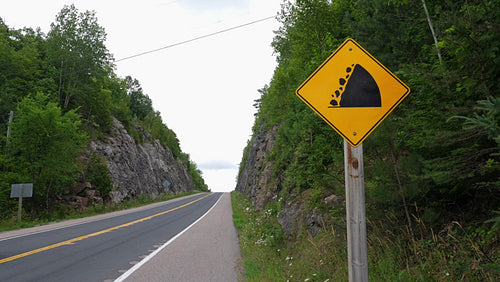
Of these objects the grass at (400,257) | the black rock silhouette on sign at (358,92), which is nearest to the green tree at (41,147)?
the grass at (400,257)

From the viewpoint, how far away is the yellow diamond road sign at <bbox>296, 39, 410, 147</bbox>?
299 cm

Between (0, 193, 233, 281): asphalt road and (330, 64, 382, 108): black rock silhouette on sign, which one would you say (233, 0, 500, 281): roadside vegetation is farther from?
(0, 193, 233, 281): asphalt road

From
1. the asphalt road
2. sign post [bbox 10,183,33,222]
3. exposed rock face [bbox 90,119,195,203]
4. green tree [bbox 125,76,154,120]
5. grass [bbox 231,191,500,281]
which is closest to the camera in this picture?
grass [bbox 231,191,500,281]

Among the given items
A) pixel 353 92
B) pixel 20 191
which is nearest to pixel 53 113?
pixel 20 191

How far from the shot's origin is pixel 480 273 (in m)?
3.25

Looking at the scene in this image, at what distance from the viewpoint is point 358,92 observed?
3025 millimetres

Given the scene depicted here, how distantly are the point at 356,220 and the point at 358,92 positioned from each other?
1270 millimetres

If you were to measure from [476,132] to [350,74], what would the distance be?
68.3 inches

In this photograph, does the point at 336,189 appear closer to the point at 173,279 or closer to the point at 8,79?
the point at 173,279

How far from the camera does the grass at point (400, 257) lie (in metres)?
3.37

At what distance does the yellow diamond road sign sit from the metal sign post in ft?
0.70

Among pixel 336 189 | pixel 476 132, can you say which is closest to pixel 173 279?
pixel 336 189

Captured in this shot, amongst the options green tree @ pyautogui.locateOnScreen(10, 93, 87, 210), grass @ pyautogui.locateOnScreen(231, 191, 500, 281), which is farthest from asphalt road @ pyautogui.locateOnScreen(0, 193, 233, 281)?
green tree @ pyautogui.locateOnScreen(10, 93, 87, 210)

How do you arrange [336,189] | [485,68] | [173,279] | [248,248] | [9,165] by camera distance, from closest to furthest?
[485,68], [336,189], [173,279], [248,248], [9,165]
